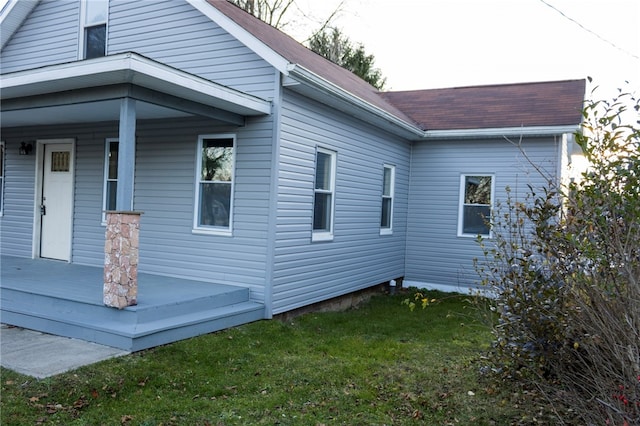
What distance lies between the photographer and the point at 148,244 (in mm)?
7996

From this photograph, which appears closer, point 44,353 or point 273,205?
point 44,353

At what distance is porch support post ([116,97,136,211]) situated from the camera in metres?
5.51

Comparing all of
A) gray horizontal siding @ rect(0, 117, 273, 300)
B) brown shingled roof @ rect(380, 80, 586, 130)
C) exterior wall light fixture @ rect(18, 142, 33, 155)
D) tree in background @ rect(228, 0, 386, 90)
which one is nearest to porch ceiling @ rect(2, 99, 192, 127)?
gray horizontal siding @ rect(0, 117, 273, 300)

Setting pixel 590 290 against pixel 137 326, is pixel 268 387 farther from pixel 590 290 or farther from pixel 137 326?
pixel 590 290

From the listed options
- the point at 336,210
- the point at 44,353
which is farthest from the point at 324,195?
the point at 44,353

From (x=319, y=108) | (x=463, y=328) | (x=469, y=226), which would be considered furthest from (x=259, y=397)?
(x=469, y=226)

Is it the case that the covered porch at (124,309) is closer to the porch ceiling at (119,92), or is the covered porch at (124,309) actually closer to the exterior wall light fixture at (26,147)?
the porch ceiling at (119,92)

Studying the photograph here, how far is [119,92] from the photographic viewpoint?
5.67 meters

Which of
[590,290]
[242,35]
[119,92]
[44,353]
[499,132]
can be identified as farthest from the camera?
[499,132]

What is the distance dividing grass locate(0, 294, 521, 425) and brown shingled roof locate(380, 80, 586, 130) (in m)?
5.62

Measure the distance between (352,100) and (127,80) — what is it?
3.54 m

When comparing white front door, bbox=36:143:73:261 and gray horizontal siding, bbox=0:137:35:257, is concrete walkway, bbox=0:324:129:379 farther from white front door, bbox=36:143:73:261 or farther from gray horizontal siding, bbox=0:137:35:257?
gray horizontal siding, bbox=0:137:35:257

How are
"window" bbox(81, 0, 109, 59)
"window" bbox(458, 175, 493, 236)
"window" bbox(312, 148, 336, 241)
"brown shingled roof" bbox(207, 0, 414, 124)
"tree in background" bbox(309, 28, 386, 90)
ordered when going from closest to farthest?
"brown shingled roof" bbox(207, 0, 414, 124) → "window" bbox(312, 148, 336, 241) → "window" bbox(81, 0, 109, 59) → "window" bbox(458, 175, 493, 236) → "tree in background" bbox(309, 28, 386, 90)

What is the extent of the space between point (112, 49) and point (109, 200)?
8.41ft
